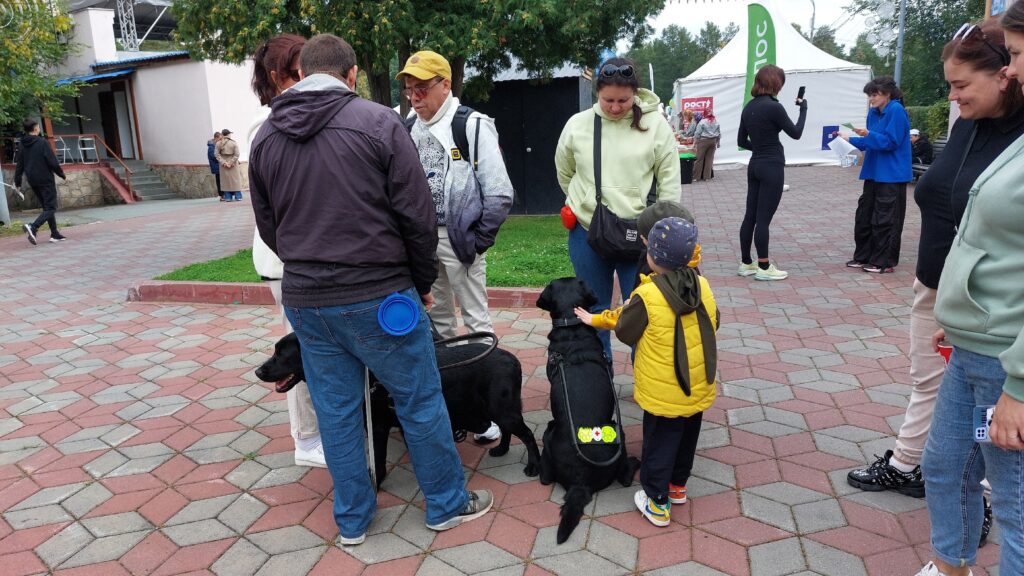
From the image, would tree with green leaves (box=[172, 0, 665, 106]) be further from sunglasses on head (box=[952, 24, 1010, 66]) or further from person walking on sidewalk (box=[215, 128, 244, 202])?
person walking on sidewalk (box=[215, 128, 244, 202])

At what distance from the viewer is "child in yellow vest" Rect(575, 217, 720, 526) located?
267 cm

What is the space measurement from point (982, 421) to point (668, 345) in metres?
1.07

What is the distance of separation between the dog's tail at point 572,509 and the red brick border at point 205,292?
3288 mm

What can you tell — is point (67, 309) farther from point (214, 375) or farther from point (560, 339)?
point (560, 339)

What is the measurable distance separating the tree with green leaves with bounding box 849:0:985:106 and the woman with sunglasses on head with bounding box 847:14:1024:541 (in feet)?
78.7

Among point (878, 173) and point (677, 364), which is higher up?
point (878, 173)

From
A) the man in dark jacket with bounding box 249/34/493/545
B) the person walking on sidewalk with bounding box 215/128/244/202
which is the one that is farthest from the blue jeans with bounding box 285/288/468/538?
the person walking on sidewalk with bounding box 215/128/244/202

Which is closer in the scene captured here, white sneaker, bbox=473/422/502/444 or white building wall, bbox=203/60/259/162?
white sneaker, bbox=473/422/502/444

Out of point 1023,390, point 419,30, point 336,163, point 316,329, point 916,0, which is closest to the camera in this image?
point 1023,390

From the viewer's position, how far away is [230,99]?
18266mm

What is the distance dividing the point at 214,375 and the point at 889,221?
19.8 feet

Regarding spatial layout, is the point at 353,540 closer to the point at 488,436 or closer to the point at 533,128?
the point at 488,436

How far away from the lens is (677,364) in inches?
105

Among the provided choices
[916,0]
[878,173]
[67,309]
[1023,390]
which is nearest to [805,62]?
[916,0]
